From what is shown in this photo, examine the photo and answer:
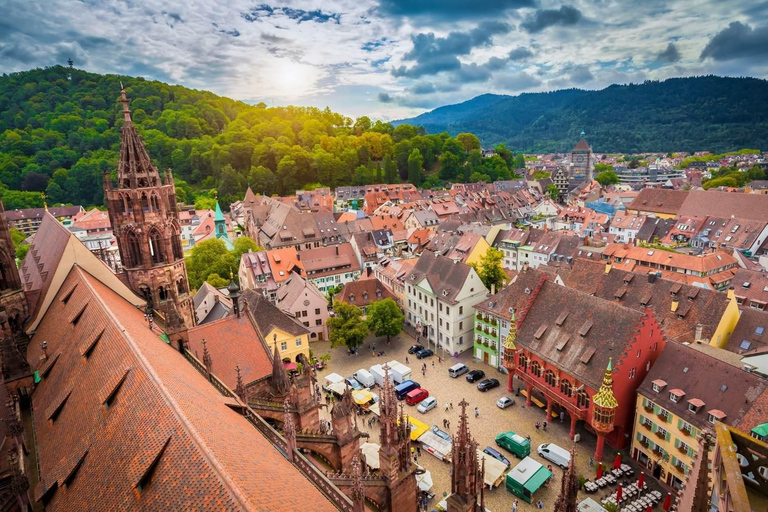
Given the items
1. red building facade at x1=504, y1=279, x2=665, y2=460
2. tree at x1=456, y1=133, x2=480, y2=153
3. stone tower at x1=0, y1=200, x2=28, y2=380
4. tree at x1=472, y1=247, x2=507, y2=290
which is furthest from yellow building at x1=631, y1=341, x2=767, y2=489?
tree at x1=456, y1=133, x2=480, y2=153

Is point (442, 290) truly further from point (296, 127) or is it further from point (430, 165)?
point (296, 127)

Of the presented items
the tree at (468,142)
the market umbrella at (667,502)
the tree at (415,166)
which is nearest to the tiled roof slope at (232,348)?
the market umbrella at (667,502)

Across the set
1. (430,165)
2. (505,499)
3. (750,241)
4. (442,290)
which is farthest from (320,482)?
(430,165)

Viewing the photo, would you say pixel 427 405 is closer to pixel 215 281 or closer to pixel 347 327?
pixel 347 327

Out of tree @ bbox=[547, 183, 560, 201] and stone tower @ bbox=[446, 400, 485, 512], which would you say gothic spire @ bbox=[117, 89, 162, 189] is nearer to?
stone tower @ bbox=[446, 400, 485, 512]

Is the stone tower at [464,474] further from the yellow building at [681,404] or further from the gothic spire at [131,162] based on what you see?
the gothic spire at [131,162]

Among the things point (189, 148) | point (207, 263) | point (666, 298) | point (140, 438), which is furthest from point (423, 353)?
point (189, 148)
